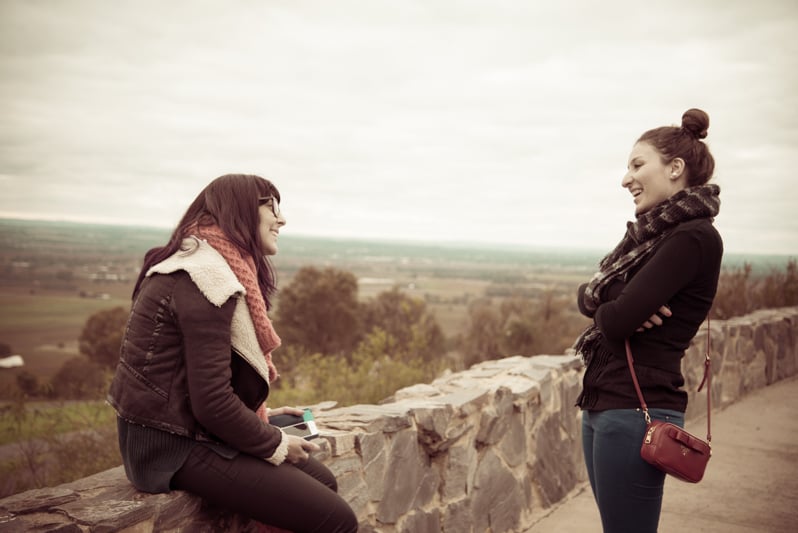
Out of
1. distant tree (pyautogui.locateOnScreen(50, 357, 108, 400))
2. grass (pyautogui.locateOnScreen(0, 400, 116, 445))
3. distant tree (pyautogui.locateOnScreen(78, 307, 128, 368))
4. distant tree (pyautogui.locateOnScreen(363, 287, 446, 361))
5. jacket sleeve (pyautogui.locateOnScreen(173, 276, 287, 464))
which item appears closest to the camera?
jacket sleeve (pyautogui.locateOnScreen(173, 276, 287, 464))

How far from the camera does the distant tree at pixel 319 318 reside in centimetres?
1603

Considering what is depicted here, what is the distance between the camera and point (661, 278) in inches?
81.6

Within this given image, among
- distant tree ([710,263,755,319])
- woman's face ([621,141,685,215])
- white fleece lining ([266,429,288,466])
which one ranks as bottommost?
white fleece lining ([266,429,288,466])

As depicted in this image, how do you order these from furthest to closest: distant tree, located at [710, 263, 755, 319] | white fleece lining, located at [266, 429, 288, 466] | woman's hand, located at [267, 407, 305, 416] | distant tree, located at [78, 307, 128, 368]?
distant tree, located at [78, 307, 128, 368] → distant tree, located at [710, 263, 755, 319] → woman's hand, located at [267, 407, 305, 416] → white fleece lining, located at [266, 429, 288, 466]

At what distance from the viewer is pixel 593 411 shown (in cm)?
232

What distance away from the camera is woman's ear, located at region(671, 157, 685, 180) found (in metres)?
2.28

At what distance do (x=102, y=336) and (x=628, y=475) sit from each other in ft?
52.7

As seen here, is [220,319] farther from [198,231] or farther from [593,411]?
[593,411]

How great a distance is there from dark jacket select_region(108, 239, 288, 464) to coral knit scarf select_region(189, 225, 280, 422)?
0.34 ft

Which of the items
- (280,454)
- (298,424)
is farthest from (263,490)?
(298,424)

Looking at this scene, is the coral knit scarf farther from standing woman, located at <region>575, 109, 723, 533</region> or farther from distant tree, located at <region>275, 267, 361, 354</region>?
distant tree, located at <region>275, 267, 361, 354</region>

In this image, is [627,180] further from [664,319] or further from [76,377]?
[76,377]

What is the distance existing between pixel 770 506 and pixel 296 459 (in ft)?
12.4

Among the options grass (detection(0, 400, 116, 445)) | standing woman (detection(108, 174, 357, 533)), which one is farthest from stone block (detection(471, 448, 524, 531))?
grass (detection(0, 400, 116, 445))
